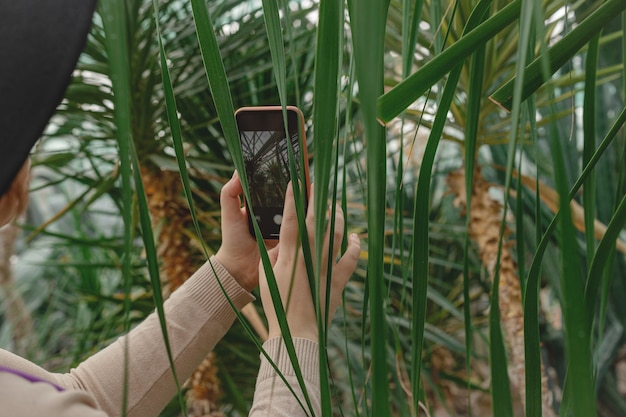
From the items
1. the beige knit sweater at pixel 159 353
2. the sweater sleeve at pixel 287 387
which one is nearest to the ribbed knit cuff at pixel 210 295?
the beige knit sweater at pixel 159 353

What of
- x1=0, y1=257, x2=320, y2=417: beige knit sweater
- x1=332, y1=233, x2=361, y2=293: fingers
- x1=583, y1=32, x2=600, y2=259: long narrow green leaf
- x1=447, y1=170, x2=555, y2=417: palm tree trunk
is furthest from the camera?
x1=447, y1=170, x2=555, y2=417: palm tree trunk

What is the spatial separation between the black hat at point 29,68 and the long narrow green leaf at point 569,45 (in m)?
0.21

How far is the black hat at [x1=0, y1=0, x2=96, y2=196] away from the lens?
0.93 feet

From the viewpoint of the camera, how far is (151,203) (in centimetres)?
91

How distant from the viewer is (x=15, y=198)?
1.24ft

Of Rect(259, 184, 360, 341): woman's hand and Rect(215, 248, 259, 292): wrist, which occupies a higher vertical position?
Rect(259, 184, 360, 341): woman's hand

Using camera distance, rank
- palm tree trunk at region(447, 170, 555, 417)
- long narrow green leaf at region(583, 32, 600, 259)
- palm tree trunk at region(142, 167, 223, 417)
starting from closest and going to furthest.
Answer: long narrow green leaf at region(583, 32, 600, 259) < palm tree trunk at region(447, 170, 555, 417) < palm tree trunk at region(142, 167, 223, 417)

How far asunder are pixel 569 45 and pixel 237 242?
337 mm

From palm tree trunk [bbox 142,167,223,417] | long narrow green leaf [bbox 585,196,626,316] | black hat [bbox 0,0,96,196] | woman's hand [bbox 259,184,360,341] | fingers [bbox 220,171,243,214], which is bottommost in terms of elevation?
palm tree trunk [bbox 142,167,223,417]

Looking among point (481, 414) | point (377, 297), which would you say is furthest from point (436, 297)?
point (377, 297)

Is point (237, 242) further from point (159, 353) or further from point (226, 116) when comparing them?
point (226, 116)

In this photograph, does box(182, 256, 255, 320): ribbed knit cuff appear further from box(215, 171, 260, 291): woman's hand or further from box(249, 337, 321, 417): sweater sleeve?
box(249, 337, 321, 417): sweater sleeve

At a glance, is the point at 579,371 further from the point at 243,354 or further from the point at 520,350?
the point at 243,354

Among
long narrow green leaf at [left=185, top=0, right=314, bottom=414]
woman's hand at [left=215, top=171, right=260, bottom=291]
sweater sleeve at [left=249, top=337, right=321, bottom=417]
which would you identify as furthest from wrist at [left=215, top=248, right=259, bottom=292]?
long narrow green leaf at [left=185, top=0, right=314, bottom=414]
